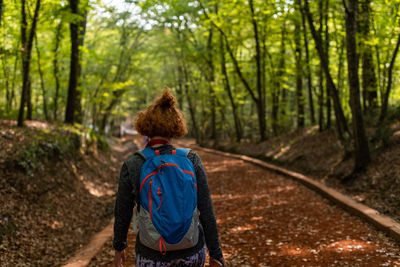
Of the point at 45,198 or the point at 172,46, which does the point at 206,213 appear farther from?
the point at 172,46

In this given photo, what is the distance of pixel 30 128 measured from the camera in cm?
882

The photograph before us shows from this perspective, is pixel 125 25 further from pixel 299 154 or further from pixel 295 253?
pixel 295 253

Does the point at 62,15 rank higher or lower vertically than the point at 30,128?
higher

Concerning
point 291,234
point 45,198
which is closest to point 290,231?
point 291,234

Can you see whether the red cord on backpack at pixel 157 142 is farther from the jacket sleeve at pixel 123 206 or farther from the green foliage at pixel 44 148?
the green foliage at pixel 44 148

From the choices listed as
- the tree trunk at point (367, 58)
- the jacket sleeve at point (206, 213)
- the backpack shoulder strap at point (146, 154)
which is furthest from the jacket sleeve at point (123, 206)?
the tree trunk at point (367, 58)

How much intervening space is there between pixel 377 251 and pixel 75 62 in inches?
408

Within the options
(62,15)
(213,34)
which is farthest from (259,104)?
(62,15)

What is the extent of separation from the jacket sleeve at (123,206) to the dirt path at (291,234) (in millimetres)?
2699

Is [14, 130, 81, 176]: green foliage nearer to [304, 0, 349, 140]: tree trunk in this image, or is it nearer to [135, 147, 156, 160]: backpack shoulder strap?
[135, 147, 156, 160]: backpack shoulder strap

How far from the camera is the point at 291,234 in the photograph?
540 centimetres

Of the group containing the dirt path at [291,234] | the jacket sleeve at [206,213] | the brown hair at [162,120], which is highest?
the brown hair at [162,120]

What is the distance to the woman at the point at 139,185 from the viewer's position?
1.99m

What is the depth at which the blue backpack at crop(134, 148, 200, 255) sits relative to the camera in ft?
6.03
